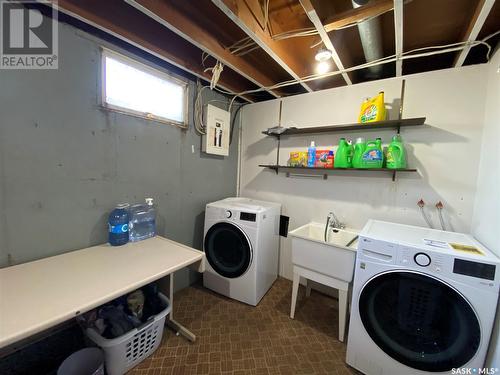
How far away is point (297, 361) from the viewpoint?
144cm

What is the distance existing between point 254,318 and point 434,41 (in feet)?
9.05

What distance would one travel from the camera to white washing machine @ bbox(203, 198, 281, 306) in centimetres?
189

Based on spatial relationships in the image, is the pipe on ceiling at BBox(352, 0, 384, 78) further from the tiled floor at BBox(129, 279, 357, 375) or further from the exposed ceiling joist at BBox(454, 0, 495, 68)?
the tiled floor at BBox(129, 279, 357, 375)

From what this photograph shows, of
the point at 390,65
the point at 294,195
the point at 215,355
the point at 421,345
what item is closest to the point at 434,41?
the point at 390,65

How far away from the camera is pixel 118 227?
1.48 meters

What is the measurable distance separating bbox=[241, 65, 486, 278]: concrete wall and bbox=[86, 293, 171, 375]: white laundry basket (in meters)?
1.52

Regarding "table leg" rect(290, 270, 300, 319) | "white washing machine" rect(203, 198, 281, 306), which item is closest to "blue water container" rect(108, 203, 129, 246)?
"white washing machine" rect(203, 198, 281, 306)

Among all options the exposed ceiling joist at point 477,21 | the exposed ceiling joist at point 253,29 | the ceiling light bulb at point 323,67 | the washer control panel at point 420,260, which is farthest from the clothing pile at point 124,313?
the exposed ceiling joist at point 477,21

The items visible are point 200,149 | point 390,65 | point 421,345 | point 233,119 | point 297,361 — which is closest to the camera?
point 421,345

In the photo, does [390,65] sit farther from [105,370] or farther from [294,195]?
[105,370]

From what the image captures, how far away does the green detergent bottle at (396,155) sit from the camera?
166cm

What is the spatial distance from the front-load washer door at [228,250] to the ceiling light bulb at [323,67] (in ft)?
5.33

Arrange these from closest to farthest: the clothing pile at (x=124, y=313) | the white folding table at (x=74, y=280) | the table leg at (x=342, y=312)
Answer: the white folding table at (x=74, y=280) → the clothing pile at (x=124, y=313) → the table leg at (x=342, y=312)

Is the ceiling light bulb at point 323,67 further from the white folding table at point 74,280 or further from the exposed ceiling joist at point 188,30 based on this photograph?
the white folding table at point 74,280
